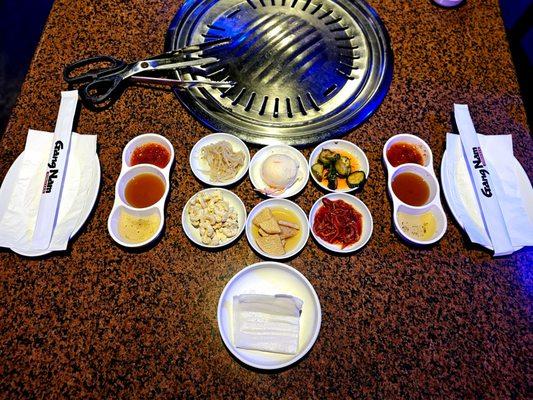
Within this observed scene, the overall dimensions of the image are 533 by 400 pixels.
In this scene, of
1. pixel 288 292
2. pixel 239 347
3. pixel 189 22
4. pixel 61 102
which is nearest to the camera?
pixel 239 347

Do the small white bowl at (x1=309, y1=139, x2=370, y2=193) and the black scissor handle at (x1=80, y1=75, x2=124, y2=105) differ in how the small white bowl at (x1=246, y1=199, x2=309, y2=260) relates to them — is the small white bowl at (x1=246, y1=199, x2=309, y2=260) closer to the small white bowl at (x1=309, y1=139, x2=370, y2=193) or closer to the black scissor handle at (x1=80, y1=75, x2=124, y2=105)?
the small white bowl at (x1=309, y1=139, x2=370, y2=193)

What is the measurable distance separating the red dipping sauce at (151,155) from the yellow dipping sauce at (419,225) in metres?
1.30

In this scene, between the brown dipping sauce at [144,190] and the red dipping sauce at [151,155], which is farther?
the red dipping sauce at [151,155]

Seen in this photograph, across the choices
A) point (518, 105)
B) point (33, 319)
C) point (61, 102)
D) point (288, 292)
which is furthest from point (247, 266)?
point (518, 105)

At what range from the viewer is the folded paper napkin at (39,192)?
184cm

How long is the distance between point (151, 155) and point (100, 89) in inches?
23.1

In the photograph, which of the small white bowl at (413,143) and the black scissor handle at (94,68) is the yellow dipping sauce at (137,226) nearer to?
the black scissor handle at (94,68)

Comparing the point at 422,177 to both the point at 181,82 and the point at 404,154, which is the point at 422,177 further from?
the point at 181,82

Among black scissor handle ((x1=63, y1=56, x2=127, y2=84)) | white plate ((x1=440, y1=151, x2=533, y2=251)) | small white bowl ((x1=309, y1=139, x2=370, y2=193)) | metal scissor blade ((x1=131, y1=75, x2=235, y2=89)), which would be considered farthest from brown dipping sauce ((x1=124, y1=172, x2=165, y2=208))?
white plate ((x1=440, y1=151, x2=533, y2=251))

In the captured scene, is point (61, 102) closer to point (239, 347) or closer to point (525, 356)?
point (239, 347)

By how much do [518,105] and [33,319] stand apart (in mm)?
2959

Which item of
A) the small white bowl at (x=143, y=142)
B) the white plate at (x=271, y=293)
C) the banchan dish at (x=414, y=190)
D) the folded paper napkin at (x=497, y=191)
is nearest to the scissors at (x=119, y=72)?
the small white bowl at (x=143, y=142)

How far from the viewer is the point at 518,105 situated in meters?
2.38

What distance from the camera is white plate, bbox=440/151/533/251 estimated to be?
1975 mm
